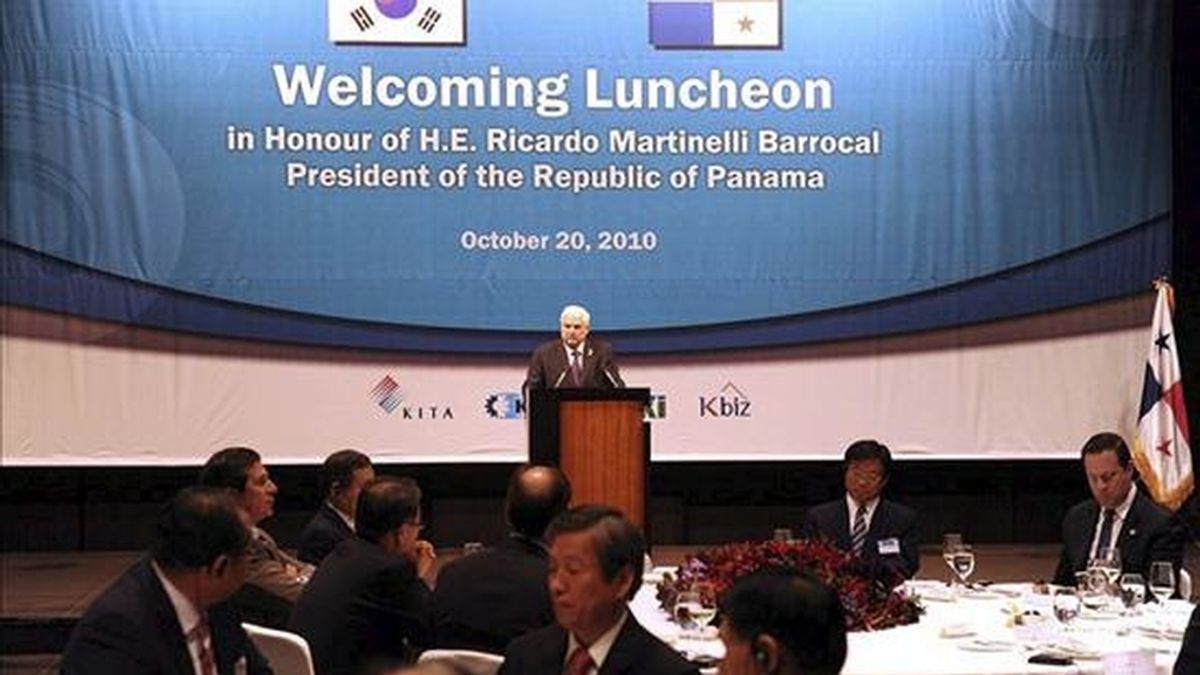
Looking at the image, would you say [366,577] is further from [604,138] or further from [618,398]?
[604,138]

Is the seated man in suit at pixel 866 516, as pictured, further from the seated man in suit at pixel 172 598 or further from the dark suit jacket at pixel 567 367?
the seated man in suit at pixel 172 598

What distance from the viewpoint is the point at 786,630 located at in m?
2.29

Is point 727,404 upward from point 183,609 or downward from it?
upward

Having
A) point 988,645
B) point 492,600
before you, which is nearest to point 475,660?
point 492,600

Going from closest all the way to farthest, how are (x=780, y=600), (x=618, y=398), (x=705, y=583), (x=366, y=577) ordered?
(x=780, y=600), (x=366, y=577), (x=705, y=583), (x=618, y=398)

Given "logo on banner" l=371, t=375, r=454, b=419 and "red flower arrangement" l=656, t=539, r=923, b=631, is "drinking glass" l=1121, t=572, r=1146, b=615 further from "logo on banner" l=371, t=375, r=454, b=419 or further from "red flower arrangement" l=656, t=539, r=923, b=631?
"logo on banner" l=371, t=375, r=454, b=419

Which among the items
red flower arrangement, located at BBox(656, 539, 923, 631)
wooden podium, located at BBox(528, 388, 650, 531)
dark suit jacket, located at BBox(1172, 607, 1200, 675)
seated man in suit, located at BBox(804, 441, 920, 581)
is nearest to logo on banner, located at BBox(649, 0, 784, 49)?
wooden podium, located at BBox(528, 388, 650, 531)

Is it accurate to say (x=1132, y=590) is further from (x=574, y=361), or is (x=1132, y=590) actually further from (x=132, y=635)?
(x=574, y=361)

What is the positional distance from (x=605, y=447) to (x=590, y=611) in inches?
152

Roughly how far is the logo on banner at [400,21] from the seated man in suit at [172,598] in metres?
6.10

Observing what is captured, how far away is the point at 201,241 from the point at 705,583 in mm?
4985

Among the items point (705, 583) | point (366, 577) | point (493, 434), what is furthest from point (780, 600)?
point (493, 434)

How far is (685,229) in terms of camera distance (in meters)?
9.20

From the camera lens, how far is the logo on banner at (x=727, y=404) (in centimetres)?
924
